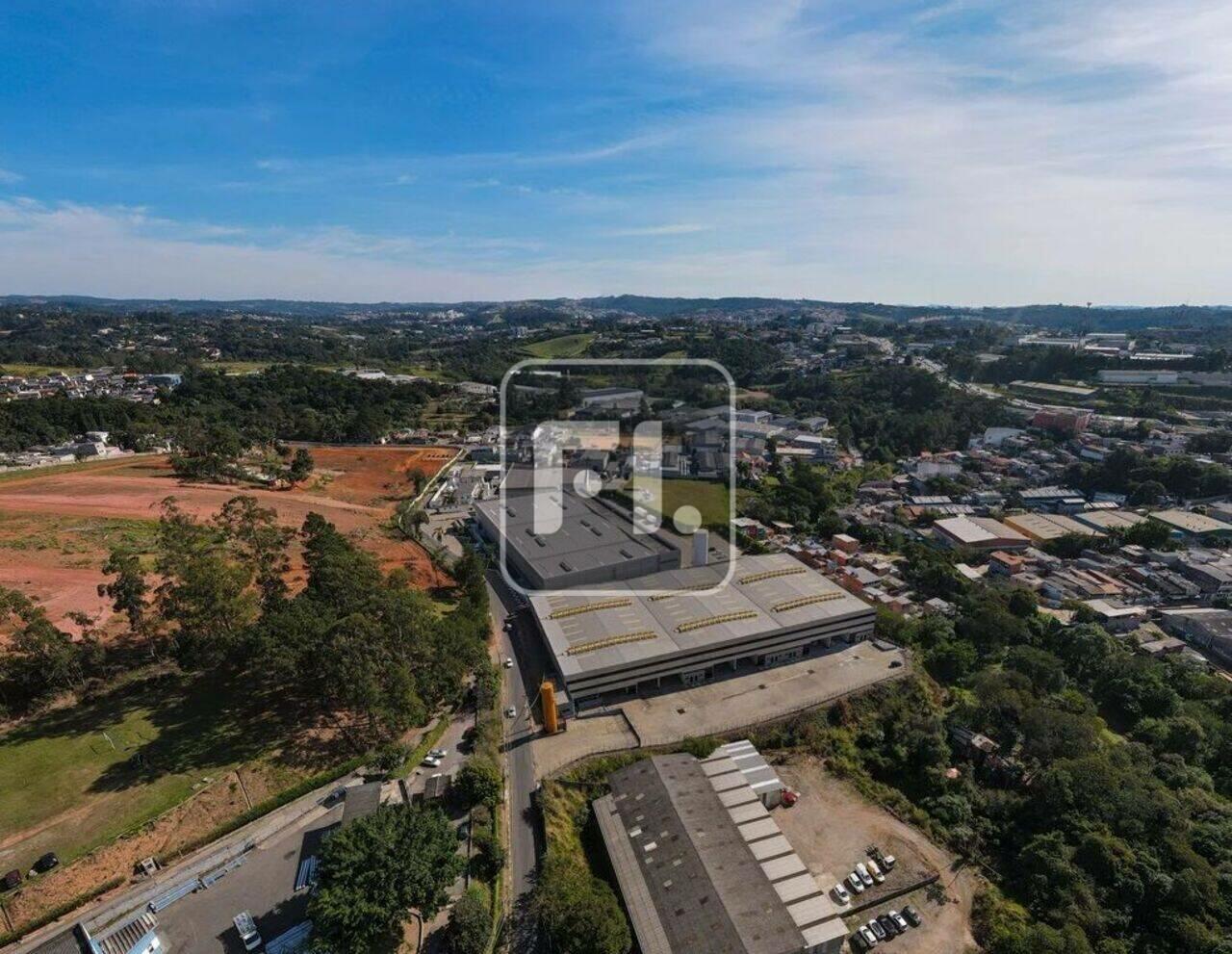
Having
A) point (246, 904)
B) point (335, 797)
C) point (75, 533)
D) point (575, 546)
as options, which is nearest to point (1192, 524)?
point (575, 546)

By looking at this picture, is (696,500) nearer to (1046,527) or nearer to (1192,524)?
(1046,527)

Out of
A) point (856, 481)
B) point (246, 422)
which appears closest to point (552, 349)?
point (246, 422)

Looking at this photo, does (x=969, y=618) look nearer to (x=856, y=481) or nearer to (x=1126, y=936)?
(x=1126, y=936)

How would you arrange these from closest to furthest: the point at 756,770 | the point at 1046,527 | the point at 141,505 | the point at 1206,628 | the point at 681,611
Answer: the point at 756,770, the point at 681,611, the point at 1206,628, the point at 141,505, the point at 1046,527

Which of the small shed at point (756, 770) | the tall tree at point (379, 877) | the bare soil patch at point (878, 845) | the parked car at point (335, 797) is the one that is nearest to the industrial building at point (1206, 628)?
the bare soil patch at point (878, 845)

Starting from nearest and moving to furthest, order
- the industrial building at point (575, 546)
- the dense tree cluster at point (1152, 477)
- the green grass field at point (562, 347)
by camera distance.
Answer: the industrial building at point (575, 546) → the dense tree cluster at point (1152, 477) → the green grass field at point (562, 347)

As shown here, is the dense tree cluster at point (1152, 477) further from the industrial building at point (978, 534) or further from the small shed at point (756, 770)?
the small shed at point (756, 770)
